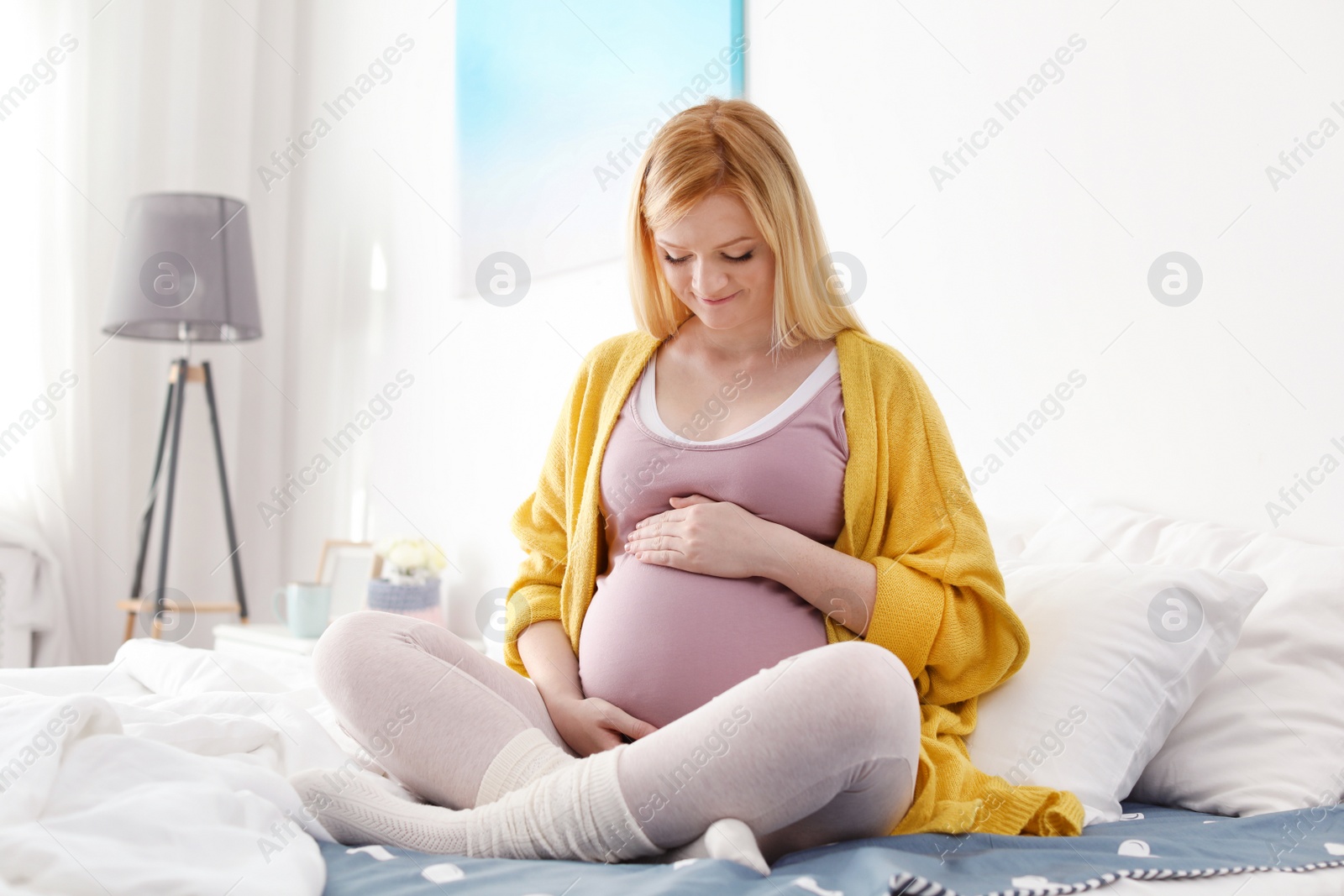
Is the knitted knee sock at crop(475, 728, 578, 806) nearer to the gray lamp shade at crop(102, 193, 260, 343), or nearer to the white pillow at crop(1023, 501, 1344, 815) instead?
the white pillow at crop(1023, 501, 1344, 815)

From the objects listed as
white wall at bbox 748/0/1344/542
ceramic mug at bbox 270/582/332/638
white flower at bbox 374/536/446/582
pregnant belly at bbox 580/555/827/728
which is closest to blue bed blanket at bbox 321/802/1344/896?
pregnant belly at bbox 580/555/827/728

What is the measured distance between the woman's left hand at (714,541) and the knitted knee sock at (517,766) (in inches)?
9.6

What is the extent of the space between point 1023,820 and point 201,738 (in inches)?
29.2

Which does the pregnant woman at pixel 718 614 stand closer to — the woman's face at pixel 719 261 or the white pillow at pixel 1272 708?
the woman's face at pixel 719 261

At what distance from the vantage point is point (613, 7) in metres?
2.28

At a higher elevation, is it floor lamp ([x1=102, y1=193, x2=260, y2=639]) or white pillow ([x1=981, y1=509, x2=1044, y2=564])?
floor lamp ([x1=102, y1=193, x2=260, y2=639])

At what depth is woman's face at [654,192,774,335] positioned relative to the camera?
121cm

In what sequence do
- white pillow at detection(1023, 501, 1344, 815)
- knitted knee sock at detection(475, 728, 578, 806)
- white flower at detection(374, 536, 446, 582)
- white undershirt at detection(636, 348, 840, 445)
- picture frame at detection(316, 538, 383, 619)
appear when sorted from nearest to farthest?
knitted knee sock at detection(475, 728, 578, 806) < white pillow at detection(1023, 501, 1344, 815) < white undershirt at detection(636, 348, 840, 445) < white flower at detection(374, 536, 446, 582) < picture frame at detection(316, 538, 383, 619)

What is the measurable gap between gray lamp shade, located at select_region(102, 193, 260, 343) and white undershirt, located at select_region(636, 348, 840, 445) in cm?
196

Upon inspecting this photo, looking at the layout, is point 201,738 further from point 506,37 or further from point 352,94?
point 352,94

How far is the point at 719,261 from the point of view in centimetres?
122

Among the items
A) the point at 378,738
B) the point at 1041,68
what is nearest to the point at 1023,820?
the point at 378,738

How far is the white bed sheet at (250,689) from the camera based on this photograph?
2.49 ft

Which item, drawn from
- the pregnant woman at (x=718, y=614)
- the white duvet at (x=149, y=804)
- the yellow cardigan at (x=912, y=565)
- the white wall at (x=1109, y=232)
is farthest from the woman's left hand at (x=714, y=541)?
the white wall at (x=1109, y=232)
